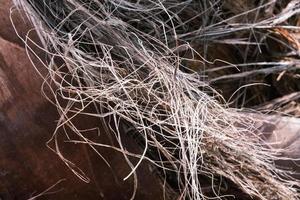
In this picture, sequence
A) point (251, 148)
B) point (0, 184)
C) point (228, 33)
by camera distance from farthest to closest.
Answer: point (228, 33) → point (251, 148) → point (0, 184)

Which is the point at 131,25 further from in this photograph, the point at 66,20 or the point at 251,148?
the point at 251,148

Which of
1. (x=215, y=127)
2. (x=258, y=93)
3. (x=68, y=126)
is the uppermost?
(x=68, y=126)

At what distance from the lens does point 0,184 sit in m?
1.04

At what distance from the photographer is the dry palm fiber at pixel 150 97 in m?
1.04

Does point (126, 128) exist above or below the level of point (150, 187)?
above

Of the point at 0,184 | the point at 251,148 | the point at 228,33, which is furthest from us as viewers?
the point at 228,33

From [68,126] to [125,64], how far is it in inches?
6.2

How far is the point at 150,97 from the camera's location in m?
1.07

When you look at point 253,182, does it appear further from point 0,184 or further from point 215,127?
point 0,184

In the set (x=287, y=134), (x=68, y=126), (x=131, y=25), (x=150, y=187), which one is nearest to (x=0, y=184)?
(x=68, y=126)

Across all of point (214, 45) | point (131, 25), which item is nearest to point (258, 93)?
point (214, 45)

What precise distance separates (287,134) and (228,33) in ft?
0.88

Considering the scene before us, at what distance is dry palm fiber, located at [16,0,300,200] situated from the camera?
3.41ft

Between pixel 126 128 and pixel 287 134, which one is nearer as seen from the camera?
pixel 126 128
